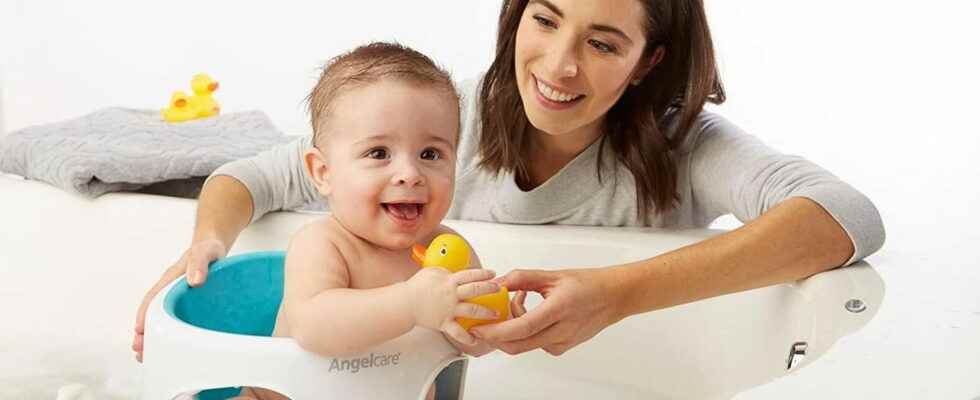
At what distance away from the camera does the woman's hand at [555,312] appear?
48.0 inches

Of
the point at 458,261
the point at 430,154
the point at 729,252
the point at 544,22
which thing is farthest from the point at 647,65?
the point at 458,261

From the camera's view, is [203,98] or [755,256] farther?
[203,98]

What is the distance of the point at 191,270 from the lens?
1.43 metres

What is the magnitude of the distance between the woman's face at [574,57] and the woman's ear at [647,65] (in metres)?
0.02

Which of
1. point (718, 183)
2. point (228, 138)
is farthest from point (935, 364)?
point (228, 138)

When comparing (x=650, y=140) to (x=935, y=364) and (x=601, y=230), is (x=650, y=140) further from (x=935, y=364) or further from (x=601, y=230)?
(x=935, y=364)

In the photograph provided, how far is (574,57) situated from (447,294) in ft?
1.79

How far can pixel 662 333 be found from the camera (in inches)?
70.4

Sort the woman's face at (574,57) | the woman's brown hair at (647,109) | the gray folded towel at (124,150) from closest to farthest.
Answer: the woman's face at (574,57) → the woman's brown hair at (647,109) → the gray folded towel at (124,150)

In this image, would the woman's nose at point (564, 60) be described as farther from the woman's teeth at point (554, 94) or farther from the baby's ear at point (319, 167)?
the baby's ear at point (319, 167)

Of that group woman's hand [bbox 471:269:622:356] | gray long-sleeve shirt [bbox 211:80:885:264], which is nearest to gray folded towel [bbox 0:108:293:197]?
gray long-sleeve shirt [bbox 211:80:885:264]

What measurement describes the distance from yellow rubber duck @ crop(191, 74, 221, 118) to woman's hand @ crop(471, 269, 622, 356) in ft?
3.85

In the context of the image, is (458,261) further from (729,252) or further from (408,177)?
(729,252)

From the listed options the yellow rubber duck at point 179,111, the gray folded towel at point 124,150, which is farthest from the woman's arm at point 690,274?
the yellow rubber duck at point 179,111
